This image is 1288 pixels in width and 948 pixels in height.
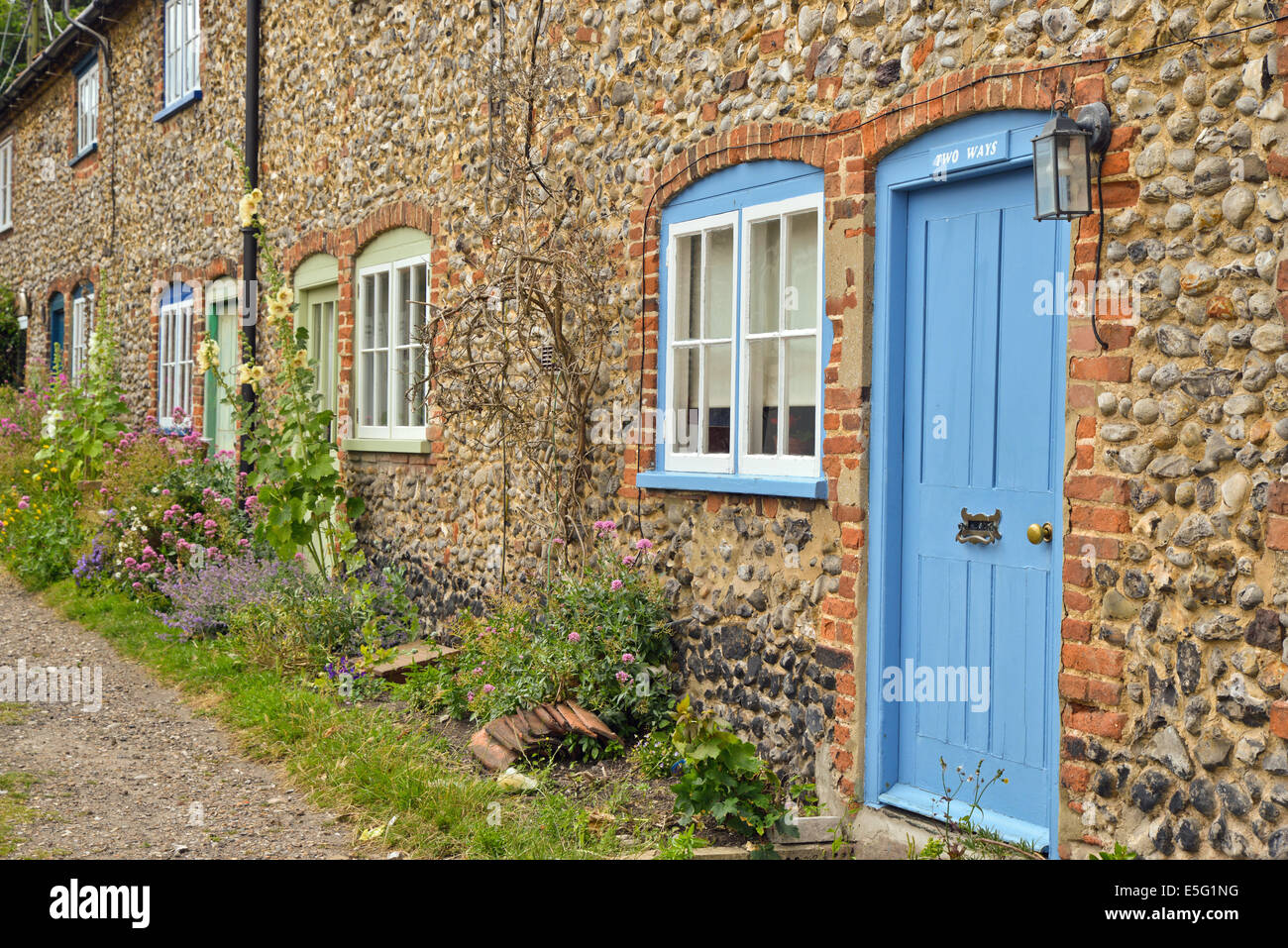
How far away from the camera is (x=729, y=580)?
5.45m

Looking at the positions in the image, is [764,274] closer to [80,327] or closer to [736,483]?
[736,483]

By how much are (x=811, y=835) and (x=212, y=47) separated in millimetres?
10392

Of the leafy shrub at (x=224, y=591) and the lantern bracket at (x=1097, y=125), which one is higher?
the lantern bracket at (x=1097, y=125)

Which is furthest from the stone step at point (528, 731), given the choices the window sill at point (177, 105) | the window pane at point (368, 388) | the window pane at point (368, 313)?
the window sill at point (177, 105)

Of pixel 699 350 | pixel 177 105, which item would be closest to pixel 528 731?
pixel 699 350

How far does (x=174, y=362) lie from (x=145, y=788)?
8.61 m

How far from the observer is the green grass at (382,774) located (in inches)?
181

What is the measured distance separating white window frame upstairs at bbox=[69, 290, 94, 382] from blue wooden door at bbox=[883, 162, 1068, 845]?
46.0ft

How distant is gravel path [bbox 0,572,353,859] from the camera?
4664 mm

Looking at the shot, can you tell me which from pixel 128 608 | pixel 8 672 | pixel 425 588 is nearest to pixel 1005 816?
pixel 425 588

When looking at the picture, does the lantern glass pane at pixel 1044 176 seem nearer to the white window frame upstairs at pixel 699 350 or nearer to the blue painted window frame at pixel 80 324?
the white window frame upstairs at pixel 699 350

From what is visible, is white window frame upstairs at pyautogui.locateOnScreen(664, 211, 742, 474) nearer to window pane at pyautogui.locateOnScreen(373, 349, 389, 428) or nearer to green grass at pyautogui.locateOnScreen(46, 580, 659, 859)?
green grass at pyautogui.locateOnScreen(46, 580, 659, 859)

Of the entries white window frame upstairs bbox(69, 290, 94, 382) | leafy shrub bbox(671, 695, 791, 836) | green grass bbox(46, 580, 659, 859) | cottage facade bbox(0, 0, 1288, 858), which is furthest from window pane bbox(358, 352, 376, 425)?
white window frame upstairs bbox(69, 290, 94, 382)

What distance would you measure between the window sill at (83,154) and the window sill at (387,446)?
8.51 m
